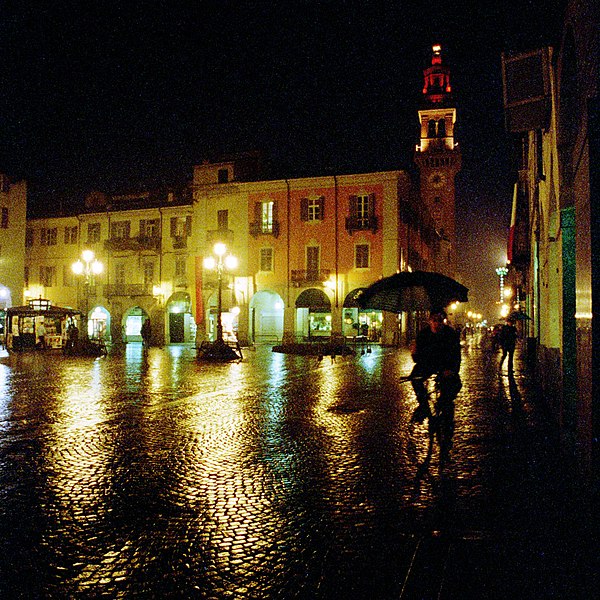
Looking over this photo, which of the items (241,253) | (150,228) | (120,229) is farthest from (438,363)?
(120,229)

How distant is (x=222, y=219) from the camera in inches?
1725

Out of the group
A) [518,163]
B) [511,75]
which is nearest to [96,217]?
[518,163]

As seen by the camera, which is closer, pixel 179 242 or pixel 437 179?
pixel 179 242

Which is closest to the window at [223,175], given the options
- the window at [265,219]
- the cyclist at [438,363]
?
the window at [265,219]

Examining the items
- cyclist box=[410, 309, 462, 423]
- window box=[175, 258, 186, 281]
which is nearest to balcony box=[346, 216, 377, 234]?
window box=[175, 258, 186, 281]

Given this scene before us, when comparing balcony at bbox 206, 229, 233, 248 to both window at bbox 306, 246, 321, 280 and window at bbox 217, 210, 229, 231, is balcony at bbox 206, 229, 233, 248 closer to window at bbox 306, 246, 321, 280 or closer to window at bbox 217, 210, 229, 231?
window at bbox 217, 210, 229, 231

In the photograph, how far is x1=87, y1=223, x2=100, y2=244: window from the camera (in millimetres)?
49000

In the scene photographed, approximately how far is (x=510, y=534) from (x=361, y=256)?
120 ft

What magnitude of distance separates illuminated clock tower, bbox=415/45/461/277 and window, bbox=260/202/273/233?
37.9 metres

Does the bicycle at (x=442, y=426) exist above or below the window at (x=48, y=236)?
below

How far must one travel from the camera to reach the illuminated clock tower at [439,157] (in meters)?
75.8

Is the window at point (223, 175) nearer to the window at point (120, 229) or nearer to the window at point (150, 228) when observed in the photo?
the window at point (150, 228)

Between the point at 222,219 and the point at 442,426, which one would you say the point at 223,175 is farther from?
the point at 442,426

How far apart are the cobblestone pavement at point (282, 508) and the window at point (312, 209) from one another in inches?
1262
